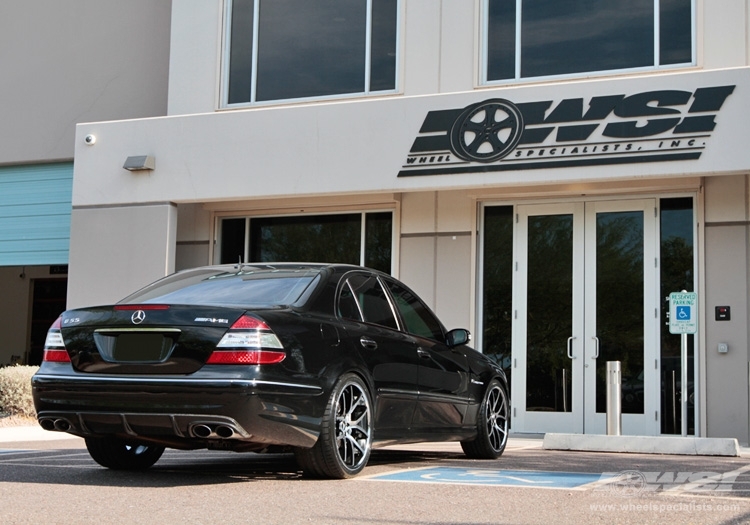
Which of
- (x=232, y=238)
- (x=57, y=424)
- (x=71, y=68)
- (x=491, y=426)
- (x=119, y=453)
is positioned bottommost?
(x=119, y=453)

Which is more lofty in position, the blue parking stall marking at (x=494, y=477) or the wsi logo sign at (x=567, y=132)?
the wsi logo sign at (x=567, y=132)

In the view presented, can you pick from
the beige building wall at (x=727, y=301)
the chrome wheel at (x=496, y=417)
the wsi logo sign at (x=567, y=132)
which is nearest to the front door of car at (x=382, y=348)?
the chrome wheel at (x=496, y=417)

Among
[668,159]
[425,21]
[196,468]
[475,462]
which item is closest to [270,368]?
[196,468]

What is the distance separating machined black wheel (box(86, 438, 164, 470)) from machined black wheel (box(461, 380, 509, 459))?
2808mm

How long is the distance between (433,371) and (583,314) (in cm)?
644

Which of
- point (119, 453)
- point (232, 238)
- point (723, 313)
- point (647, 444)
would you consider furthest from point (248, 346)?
point (232, 238)

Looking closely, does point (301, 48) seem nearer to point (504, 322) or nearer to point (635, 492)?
point (504, 322)

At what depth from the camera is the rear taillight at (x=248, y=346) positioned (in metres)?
6.35

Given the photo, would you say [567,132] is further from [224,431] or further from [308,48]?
[224,431]

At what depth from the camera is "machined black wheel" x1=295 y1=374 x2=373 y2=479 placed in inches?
263

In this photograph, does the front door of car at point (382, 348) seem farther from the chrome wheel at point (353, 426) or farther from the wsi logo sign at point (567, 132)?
the wsi logo sign at point (567, 132)

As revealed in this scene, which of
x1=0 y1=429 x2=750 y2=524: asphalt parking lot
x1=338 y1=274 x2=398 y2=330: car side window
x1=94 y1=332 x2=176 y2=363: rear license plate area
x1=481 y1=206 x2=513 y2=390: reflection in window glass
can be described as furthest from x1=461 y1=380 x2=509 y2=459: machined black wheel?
x1=481 y1=206 x2=513 y2=390: reflection in window glass

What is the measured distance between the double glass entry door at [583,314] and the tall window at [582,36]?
6.35 feet

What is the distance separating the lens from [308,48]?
640 inches
